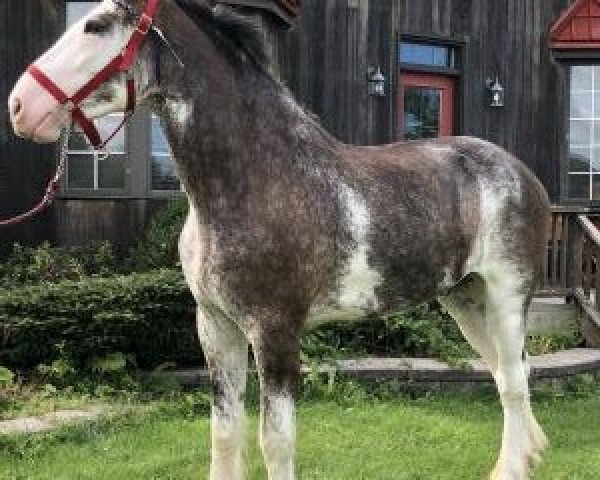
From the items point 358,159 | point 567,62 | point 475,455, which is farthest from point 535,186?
point 567,62

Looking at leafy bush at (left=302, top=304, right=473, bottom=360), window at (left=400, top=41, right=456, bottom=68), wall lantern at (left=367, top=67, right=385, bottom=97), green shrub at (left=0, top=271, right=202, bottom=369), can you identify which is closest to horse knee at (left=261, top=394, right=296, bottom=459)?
green shrub at (left=0, top=271, right=202, bottom=369)

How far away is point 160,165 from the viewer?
32.3ft

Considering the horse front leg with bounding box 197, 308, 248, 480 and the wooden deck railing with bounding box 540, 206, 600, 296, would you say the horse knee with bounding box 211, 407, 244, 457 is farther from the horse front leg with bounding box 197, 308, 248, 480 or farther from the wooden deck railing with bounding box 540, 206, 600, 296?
the wooden deck railing with bounding box 540, 206, 600, 296

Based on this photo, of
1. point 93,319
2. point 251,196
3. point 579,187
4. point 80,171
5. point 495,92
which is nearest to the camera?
point 251,196

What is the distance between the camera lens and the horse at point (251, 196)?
3305 millimetres

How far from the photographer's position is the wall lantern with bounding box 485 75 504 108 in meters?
11.9

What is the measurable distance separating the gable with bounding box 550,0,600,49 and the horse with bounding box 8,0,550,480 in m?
9.02

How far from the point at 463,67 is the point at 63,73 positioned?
9.09 meters

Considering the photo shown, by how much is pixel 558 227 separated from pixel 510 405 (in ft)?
16.0

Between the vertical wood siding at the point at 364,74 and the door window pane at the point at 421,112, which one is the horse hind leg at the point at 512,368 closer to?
the vertical wood siding at the point at 364,74

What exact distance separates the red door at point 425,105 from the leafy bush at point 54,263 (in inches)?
157

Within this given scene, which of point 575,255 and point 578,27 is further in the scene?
point 578,27

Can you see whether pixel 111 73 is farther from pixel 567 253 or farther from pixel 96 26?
pixel 567 253

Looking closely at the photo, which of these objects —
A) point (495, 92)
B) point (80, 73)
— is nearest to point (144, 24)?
point (80, 73)
